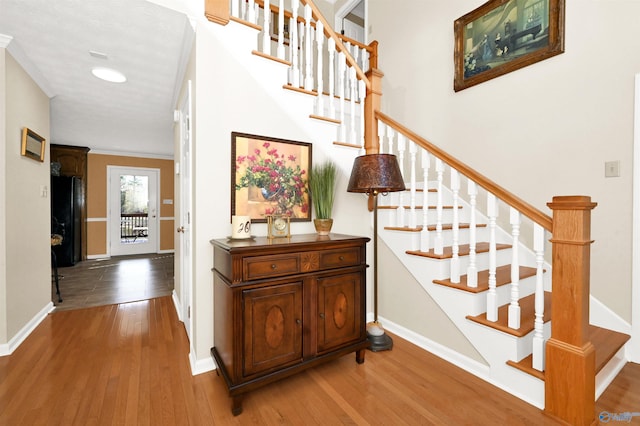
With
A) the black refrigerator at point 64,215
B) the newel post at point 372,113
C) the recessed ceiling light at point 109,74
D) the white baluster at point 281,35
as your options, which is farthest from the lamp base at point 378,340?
the black refrigerator at point 64,215

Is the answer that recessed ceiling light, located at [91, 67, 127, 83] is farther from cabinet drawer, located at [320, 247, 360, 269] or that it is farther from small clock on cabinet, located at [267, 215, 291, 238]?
cabinet drawer, located at [320, 247, 360, 269]

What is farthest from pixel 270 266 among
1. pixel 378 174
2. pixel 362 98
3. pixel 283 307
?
pixel 362 98

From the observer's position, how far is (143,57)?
7.98 feet

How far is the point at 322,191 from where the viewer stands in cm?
230

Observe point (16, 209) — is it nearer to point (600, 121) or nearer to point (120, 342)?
point (120, 342)

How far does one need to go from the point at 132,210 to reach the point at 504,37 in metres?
7.61

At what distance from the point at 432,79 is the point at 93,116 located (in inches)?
180

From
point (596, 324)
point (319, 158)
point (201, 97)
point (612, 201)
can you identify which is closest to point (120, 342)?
point (201, 97)

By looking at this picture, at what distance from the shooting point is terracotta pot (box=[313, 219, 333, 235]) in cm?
224

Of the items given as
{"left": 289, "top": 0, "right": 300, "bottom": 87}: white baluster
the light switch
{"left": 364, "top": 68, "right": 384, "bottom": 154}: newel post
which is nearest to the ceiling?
{"left": 289, "top": 0, "right": 300, "bottom": 87}: white baluster

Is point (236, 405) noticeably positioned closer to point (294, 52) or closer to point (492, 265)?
point (492, 265)

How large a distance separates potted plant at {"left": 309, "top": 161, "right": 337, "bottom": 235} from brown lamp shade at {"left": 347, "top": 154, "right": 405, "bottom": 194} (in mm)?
290

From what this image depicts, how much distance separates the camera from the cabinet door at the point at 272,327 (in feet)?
5.23

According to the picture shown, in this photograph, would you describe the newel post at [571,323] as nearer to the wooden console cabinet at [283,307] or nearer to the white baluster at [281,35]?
the wooden console cabinet at [283,307]
